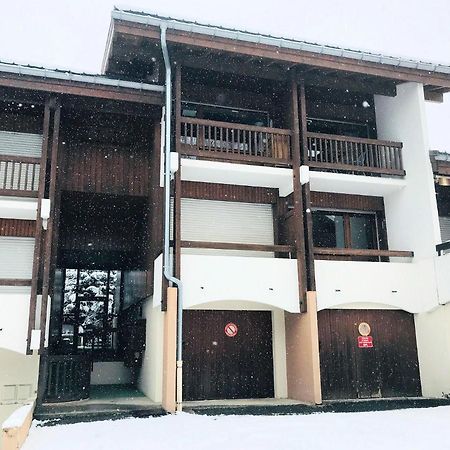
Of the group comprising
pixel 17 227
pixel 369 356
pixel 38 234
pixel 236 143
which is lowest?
pixel 369 356

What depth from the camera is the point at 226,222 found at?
1270 centimetres

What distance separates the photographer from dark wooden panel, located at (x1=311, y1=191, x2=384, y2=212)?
1330 cm

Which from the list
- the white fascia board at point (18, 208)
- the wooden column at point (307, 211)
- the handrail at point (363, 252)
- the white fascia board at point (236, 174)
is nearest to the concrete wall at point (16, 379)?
the white fascia board at point (18, 208)

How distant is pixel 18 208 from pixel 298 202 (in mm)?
6190

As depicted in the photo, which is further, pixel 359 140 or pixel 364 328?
pixel 359 140

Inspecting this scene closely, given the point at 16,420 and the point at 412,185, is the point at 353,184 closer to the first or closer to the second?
the point at 412,185

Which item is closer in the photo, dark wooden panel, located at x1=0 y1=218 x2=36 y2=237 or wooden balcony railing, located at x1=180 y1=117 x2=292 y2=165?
wooden balcony railing, located at x1=180 y1=117 x2=292 y2=165

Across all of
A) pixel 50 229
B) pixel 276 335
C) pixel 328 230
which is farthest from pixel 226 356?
pixel 50 229

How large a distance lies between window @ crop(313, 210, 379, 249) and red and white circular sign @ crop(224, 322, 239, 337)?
3.02 m

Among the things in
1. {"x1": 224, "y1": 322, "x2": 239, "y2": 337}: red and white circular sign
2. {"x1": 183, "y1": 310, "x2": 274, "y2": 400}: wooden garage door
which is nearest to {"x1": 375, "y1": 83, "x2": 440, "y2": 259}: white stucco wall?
{"x1": 183, "y1": 310, "x2": 274, "y2": 400}: wooden garage door

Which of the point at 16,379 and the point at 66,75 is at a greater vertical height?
the point at 66,75

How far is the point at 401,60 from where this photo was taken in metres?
12.2

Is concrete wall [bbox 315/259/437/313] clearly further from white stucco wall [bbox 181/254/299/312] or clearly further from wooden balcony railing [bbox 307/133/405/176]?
wooden balcony railing [bbox 307/133/405/176]

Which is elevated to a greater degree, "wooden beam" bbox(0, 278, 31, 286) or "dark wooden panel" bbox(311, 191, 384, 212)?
"dark wooden panel" bbox(311, 191, 384, 212)
